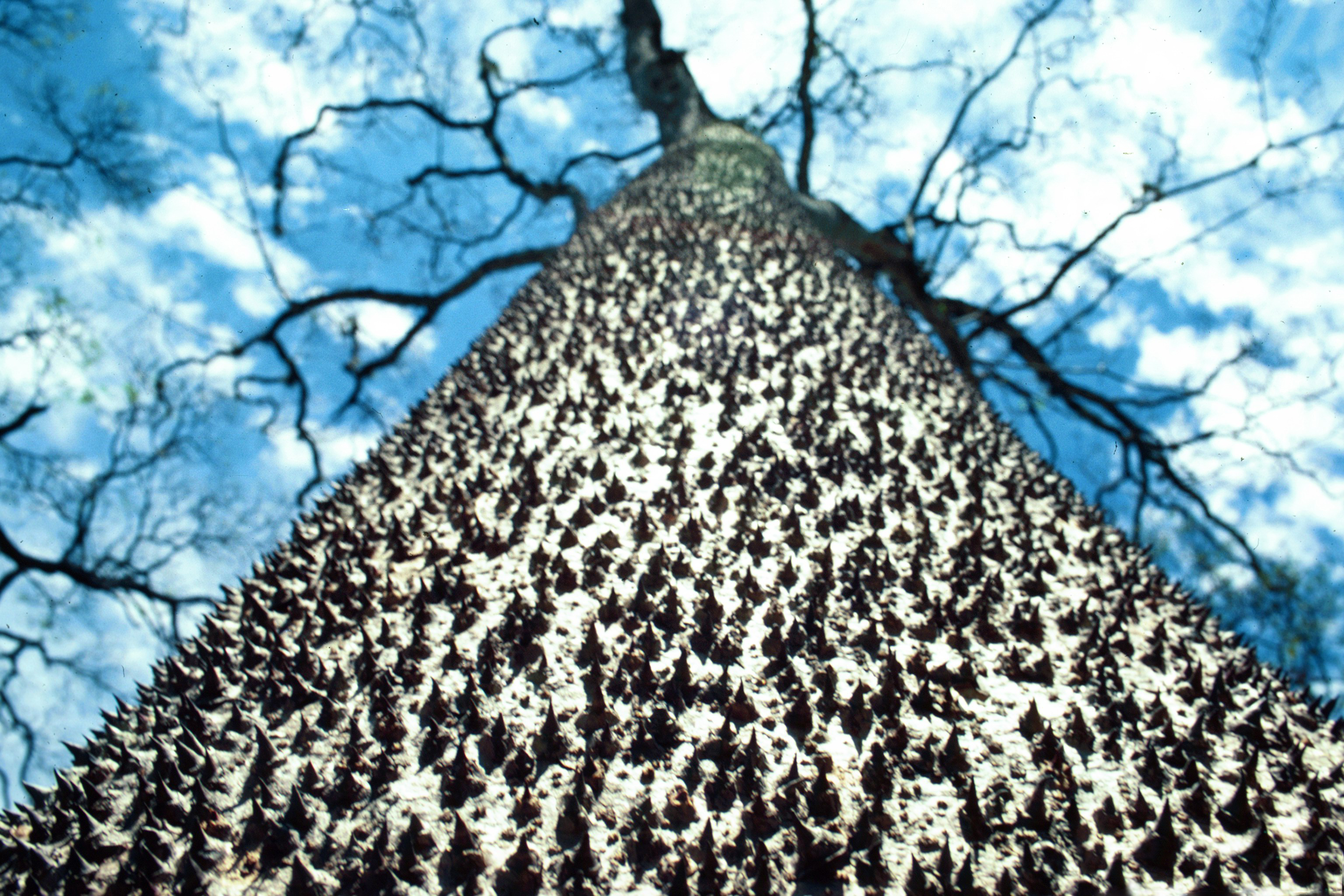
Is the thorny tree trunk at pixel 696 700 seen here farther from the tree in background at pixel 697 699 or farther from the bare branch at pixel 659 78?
the bare branch at pixel 659 78

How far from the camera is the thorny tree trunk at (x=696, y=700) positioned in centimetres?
101

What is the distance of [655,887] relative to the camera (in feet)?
3.17

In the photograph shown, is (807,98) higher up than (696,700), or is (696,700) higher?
(807,98)

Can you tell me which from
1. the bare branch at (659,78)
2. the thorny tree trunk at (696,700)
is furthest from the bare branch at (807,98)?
the thorny tree trunk at (696,700)

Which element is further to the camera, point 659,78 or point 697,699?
point 659,78

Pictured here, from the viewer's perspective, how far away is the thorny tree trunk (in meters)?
1.01

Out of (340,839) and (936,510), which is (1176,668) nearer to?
(936,510)

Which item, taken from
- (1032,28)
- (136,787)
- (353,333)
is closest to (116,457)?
(353,333)

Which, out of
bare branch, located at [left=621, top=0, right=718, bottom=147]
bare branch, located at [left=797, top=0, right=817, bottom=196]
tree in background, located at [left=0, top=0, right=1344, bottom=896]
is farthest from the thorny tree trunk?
bare branch, located at [left=797, top=0, right=817, bottom=196]

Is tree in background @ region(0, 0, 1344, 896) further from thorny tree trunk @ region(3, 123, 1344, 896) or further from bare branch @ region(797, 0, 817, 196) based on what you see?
bare branch @ region(797, 0, 817, 196)

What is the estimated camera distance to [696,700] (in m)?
1.23

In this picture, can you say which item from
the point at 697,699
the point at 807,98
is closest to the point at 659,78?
the point at 807,98

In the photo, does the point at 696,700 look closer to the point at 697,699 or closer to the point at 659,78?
the point at 697,699

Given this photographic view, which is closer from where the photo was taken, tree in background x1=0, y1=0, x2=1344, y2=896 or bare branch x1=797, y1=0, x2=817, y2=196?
tree in background x1=0, y1=0, x2=1344, y2=896
